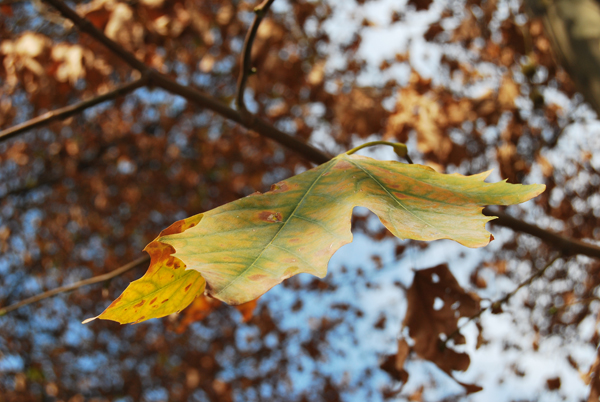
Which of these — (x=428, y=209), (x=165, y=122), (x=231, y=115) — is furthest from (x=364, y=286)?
(x=428, y=209)

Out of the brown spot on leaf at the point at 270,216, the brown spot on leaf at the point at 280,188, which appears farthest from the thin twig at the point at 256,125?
the brown spot on leaf at the point at 270,216

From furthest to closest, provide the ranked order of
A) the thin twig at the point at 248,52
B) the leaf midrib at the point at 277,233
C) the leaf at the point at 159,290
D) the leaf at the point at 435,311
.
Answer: the leaf at the point at 435,311 < the thin twig at the point at 248,52 < the leaf at the point at 159,290 < the leaf midrib at the point at 277,233

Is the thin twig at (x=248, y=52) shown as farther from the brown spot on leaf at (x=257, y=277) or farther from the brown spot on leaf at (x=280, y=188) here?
the brown spot on leaf at (x=257, y=277)

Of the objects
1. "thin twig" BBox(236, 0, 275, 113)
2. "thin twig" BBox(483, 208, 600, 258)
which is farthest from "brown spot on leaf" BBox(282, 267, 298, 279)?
"thin twig" BBox(483, 208, 600, 258)

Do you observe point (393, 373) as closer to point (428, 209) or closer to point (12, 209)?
point (428, 209)

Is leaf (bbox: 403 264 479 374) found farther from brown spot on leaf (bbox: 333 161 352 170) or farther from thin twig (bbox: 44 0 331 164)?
brown spot on leaf (bbox: 333 161 352 170)

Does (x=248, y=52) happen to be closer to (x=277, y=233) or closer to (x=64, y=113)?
(x=64, y=113)
